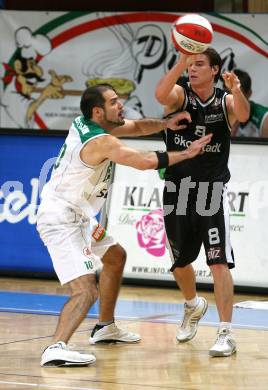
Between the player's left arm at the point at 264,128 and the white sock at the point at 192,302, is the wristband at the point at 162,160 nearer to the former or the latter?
the white sock at the point at 192,302

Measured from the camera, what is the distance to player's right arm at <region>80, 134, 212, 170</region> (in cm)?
779

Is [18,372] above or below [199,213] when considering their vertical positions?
below

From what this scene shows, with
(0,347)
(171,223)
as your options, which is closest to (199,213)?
(171,223)

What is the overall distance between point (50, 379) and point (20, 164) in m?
5.60

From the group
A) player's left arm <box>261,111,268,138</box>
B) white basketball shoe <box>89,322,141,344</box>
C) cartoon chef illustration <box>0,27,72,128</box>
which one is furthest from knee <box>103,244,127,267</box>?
cartoon chef illustration <box>0,27,72,128</box>

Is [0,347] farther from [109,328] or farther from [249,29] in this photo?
[249,29]

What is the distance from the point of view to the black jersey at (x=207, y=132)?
8.58 m

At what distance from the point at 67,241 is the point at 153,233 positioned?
3.93 metres

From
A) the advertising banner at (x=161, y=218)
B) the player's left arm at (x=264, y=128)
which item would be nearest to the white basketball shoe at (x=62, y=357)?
the advertising banner at (x=161, y=218)

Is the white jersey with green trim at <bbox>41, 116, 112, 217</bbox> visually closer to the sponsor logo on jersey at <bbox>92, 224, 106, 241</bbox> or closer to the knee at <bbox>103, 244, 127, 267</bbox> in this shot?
the sponsor logo on jersey at <bbox>92, 224, 106, 241</bbox>

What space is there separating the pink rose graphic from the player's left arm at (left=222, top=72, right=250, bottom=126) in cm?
344

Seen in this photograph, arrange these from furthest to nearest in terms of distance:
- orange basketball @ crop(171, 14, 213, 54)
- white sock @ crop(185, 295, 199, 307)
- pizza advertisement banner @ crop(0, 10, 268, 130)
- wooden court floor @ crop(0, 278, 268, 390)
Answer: pizza advertisement banner @ crop(0, 10, 268, 130)
white sock @ crop(185, 295, 199, 307)
orange basketball @ crop(171, 14, 213, 54)
wooden court floor @ crop(0, 278, 268, 390)

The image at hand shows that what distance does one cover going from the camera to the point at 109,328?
8812 millimetres

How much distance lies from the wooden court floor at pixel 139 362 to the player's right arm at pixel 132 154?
5.07 ft
